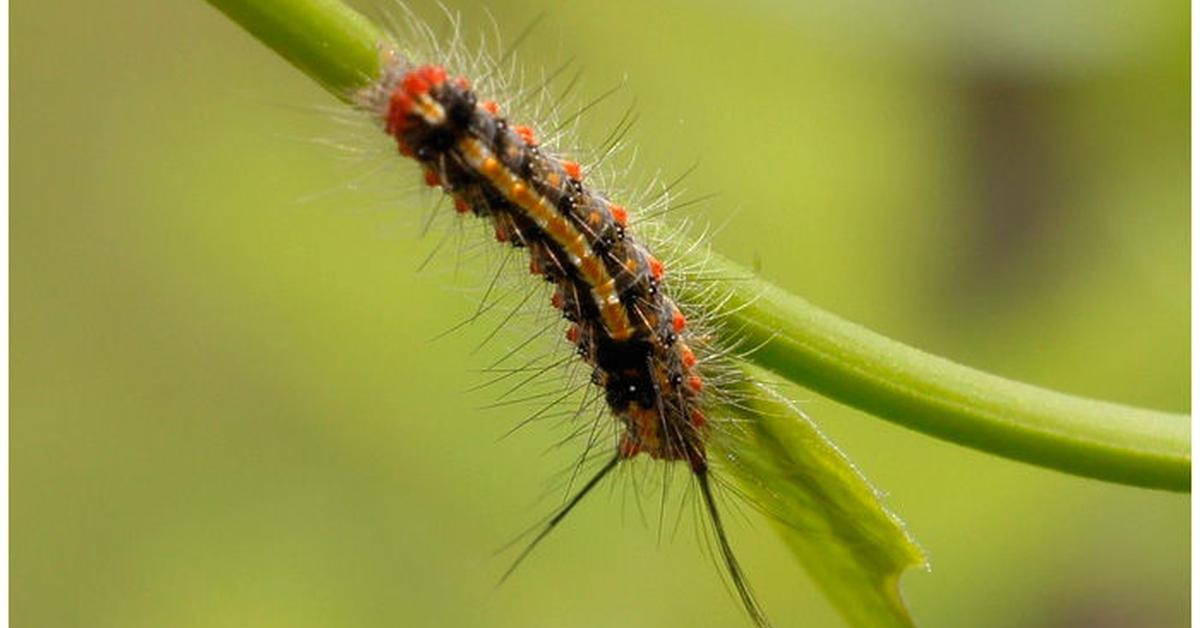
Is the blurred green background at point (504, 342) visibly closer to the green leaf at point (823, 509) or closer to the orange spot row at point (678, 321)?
the orange spot row at point (678, 321)

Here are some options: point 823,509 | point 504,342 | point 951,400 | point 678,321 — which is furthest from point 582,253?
point 504,342

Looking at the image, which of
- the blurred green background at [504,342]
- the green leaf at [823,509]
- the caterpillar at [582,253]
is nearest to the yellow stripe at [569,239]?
the caterpillar at [582,253]

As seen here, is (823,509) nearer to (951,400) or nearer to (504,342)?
(951,400)

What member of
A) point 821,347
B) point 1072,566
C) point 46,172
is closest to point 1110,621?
point 1072,566

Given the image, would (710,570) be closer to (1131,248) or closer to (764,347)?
(1131,248)

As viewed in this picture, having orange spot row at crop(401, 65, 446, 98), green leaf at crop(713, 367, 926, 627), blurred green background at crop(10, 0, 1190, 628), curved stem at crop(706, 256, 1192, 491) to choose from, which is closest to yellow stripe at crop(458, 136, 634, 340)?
orange spot row at crop(401, 65, 446, 98)
